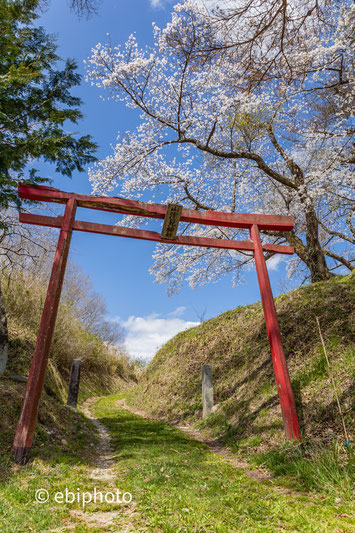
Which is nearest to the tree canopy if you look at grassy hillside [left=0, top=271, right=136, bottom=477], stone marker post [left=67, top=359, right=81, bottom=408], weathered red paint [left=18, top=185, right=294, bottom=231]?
weathered red paint [left=18, top=185, right=294, bottom=231]

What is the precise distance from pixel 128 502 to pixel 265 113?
8.89 m

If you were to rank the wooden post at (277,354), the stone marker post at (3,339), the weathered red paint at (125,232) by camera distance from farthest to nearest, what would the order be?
the stone marker post at (3,339)
the weathered red paint at (125,232)
the wooden post at (277,354)

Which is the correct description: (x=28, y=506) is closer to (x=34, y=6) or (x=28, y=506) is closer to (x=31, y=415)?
(x=31, y=415)

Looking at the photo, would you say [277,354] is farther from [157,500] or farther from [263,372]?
[157,500]

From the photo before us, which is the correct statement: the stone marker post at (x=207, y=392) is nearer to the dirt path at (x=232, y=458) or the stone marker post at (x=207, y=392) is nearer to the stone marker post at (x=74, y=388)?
the dirt path at (x=232, y=458)

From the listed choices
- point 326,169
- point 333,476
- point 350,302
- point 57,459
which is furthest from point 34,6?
point 333,476

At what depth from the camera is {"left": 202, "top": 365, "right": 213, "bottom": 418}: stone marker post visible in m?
7.69

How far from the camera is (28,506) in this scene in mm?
2908

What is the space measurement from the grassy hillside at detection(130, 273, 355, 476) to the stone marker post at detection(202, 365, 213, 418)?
0.81 feet

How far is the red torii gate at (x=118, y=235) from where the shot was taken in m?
4.46

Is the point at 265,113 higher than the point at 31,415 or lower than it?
higher

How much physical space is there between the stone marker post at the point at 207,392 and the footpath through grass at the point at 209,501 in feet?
9.55

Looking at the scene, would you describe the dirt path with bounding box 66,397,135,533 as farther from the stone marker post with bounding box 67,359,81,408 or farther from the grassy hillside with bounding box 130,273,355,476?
the stone marker post with bounding box 67,359,81,408

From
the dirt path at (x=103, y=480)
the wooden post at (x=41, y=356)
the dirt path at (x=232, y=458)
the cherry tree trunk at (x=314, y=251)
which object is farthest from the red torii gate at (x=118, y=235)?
the cherry tree trunk at (x=314, y=251)
